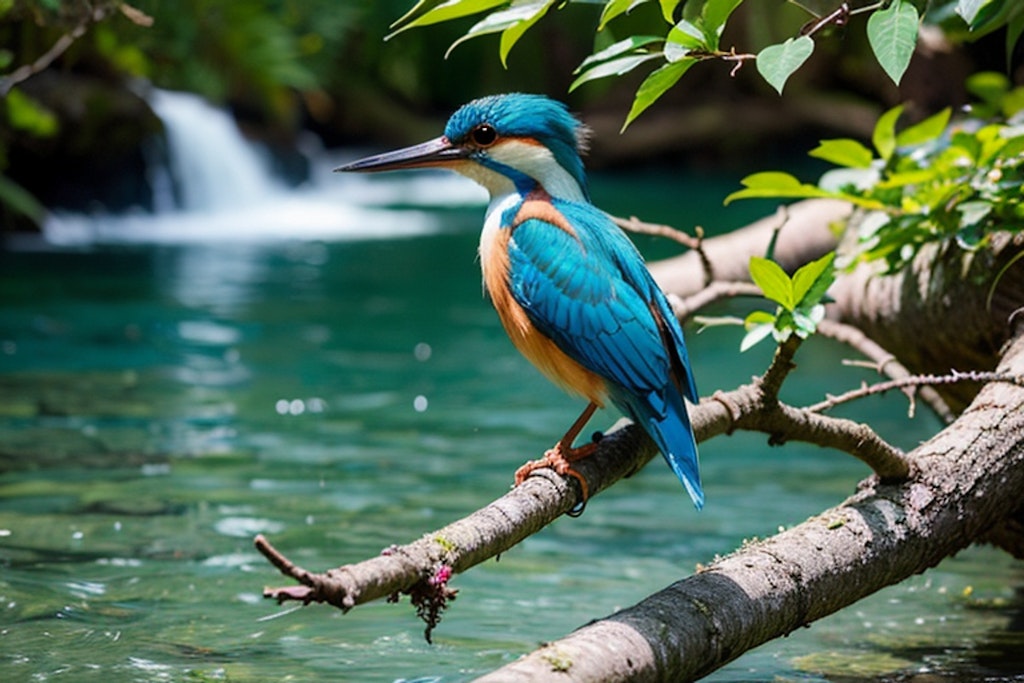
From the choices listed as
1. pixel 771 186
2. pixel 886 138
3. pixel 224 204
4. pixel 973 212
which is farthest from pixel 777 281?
pixel 224 204

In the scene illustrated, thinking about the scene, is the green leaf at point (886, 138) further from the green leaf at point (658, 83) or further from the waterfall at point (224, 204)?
the waterfall at point (224, 204)

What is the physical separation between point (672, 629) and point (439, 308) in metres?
7.83

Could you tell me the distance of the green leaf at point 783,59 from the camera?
2.24 meters

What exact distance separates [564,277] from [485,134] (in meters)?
0.40

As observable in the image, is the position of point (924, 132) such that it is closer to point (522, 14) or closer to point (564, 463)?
point (564, 463)

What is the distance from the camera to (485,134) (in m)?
3.08

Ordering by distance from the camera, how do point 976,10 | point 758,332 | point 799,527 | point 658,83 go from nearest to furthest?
point 976,10 < point 658,83 < point 799,527 < point 758,332

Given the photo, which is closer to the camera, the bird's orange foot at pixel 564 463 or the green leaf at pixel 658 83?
the green leaf at pixel 658 83

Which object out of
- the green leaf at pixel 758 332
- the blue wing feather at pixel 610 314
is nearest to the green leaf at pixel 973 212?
the green leaf at pixel 758 332

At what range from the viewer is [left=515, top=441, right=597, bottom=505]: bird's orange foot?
265 cm

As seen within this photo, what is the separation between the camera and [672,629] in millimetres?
2324

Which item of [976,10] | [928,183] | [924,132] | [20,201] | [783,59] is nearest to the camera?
[783,59]

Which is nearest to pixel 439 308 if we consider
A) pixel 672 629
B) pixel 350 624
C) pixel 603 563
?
pixel 603 563

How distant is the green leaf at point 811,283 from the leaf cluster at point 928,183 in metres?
0.67
